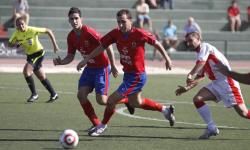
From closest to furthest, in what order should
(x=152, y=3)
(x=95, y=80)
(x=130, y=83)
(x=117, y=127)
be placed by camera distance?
(x=130, y=83), (x=95, y=80), (x=117, y=127), (x=152, y=3)

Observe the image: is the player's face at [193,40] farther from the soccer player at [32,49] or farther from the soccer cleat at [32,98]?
the soccer cleat at [32,98]

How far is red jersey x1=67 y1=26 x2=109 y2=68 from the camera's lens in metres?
12.9

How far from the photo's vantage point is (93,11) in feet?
121

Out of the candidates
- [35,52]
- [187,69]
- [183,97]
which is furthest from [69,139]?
[187,69]

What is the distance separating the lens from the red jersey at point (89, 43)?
12852 mm

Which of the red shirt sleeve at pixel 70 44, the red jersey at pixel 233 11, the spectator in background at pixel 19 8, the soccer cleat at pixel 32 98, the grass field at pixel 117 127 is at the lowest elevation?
the red jersey at pixel 233 11

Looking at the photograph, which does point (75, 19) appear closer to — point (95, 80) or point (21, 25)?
point (95, 80)

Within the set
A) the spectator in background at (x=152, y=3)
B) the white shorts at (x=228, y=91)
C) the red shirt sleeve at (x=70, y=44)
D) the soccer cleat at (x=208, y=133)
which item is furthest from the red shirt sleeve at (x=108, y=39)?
the spectator in background at (x=152, y=3)

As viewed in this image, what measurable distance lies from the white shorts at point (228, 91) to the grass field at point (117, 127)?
21.7 inches

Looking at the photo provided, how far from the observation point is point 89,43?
42.3ft

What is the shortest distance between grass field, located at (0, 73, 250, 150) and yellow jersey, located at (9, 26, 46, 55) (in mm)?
1194

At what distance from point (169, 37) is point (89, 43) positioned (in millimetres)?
21293

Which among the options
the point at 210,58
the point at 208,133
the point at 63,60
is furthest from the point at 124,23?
the point at 208,133

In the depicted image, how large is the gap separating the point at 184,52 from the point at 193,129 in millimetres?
21485
